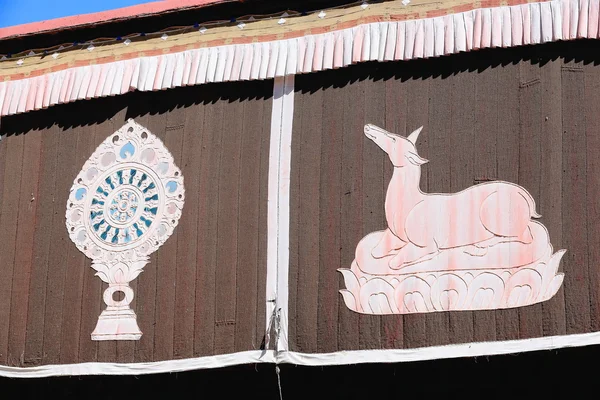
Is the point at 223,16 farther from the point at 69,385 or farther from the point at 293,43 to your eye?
the point at 69,385

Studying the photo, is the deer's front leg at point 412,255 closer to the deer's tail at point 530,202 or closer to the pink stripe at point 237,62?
the deer's tail at point 530,202

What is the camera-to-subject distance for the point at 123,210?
1295 cm

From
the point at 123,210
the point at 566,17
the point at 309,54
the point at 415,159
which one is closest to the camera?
the point at 566,17

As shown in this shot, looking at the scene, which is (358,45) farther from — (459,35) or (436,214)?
(436,214)

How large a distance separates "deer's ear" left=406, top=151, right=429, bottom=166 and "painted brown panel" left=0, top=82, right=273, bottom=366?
152cm

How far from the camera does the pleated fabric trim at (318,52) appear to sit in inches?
455

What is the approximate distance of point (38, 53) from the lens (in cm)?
1395

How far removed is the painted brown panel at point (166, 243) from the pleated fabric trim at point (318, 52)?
0.54ft

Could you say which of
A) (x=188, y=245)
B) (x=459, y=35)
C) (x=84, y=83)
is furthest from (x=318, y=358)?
(x=84, y=83)

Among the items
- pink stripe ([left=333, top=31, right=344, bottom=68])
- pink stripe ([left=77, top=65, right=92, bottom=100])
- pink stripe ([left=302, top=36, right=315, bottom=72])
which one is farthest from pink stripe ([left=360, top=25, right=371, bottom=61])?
pink stripe ([left=77, top=65, right=92, bottom=100])

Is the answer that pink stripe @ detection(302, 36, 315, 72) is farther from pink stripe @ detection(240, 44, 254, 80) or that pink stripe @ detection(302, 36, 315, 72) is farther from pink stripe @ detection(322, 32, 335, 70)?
pink stripe @ detection(240, 44, 254, 80)

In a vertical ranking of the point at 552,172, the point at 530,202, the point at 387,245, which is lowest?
the point at 387,245

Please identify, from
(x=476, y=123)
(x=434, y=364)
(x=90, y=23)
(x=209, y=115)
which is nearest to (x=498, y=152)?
(x=476, y=123)

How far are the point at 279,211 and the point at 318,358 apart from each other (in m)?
1.54
